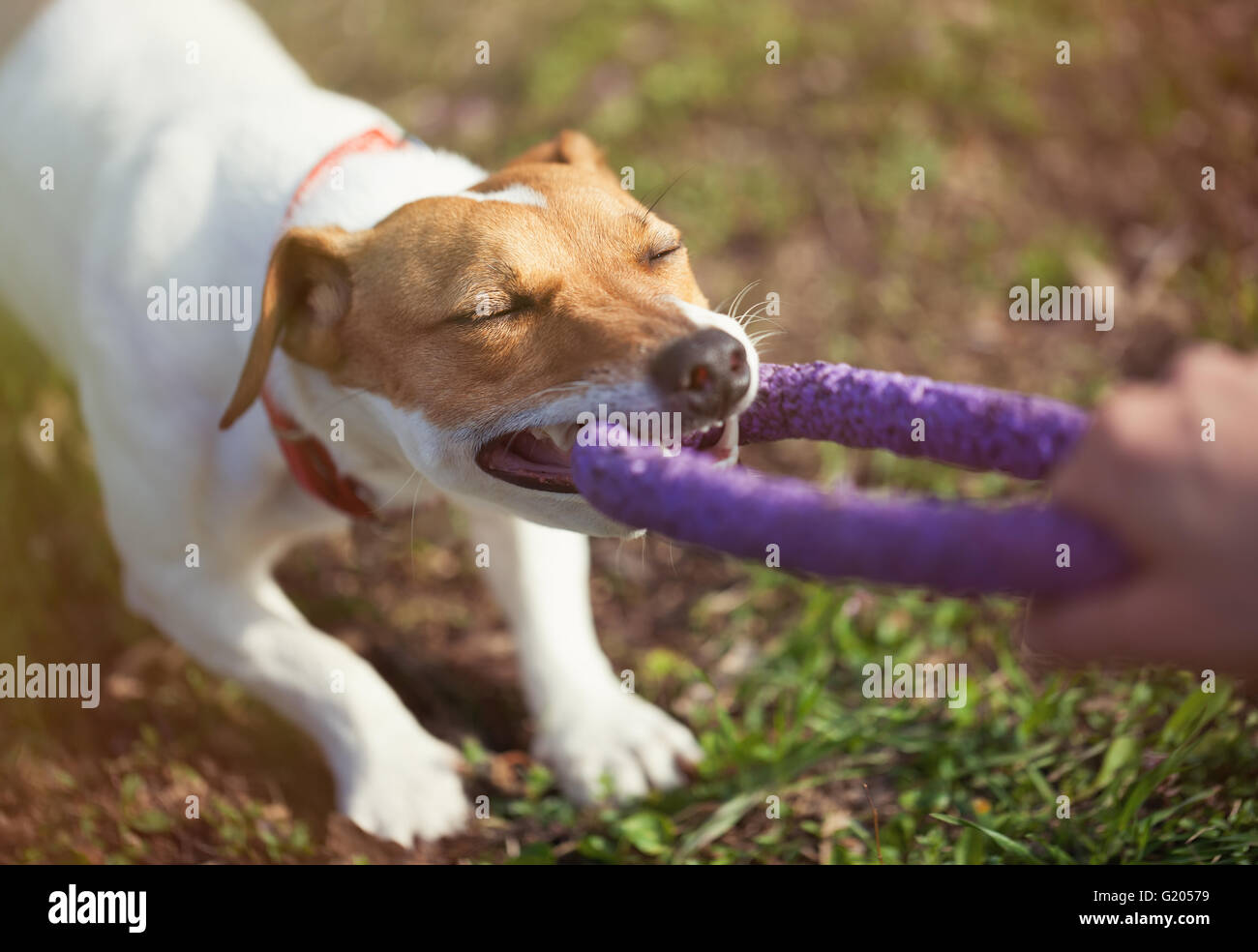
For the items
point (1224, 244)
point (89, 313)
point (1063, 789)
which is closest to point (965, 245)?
point (1224, 244)

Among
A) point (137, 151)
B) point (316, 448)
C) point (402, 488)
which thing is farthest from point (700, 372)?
point (137, 151)

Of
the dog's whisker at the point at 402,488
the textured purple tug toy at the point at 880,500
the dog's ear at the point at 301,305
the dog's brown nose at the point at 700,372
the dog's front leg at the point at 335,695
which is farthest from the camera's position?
the dog's front leg at the point at 335,695

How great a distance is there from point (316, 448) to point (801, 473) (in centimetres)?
196

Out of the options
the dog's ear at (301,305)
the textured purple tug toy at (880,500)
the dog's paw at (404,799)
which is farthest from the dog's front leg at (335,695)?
the textured purple tug toy at (880,500)

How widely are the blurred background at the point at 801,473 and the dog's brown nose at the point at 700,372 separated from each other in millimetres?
1275

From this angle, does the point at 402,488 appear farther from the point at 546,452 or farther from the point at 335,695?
the point at 335,695

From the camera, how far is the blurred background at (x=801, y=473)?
3.18 meters

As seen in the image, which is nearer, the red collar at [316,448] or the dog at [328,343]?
the dog at [328,343]

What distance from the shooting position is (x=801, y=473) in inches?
170

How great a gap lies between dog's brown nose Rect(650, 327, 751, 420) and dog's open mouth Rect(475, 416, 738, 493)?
0.13 meters

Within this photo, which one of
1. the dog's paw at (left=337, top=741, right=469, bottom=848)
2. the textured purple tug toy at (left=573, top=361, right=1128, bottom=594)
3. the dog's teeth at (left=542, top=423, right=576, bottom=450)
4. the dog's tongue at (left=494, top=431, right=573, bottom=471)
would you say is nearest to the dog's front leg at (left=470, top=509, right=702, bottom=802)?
the dog's paw at (left=337, top=741, right=469, bottom=848)

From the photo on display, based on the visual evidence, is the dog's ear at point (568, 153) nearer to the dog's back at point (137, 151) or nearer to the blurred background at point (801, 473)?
the dog's back at point (137, 151)

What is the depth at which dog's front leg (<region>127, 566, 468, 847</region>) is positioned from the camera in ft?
10.6
